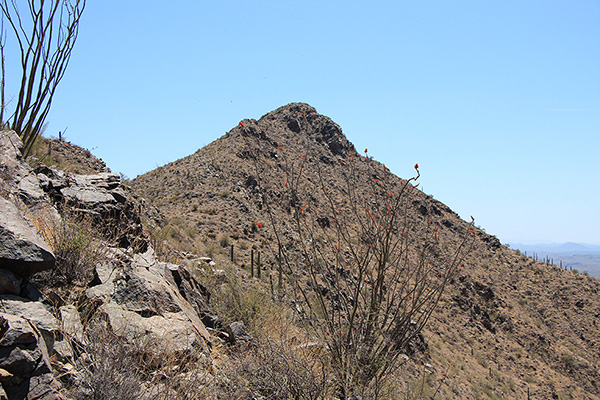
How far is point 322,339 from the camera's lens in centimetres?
589

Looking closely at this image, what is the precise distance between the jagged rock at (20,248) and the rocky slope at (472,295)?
502 inches

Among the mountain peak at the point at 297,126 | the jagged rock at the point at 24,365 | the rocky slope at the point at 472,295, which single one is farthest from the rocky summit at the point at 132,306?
the mountain peak at the point at 297,126

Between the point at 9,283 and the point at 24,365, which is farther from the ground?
the point at 9,283

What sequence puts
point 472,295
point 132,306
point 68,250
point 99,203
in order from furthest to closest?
point 472,295
point 99,203
point 68,250
point 132,306

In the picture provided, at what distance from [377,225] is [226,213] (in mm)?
20445

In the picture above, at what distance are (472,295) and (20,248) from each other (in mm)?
33079

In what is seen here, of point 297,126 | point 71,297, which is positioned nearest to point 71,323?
point 71,297

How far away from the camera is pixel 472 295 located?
3178 centimetres

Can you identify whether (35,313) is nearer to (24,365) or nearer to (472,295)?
(24,365)

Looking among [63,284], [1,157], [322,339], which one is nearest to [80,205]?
[1,157]

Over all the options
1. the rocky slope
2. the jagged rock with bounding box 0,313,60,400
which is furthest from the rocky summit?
the rocky slope

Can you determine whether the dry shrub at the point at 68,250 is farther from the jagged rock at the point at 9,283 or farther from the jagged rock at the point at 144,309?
the jagged rock at the point at 9,283

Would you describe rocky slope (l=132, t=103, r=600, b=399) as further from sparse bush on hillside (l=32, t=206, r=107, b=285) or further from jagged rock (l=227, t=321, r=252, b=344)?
sparse bush on hillside (l=32, t=206, r=107, b=285)

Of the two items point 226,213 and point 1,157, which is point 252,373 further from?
point 226,213
